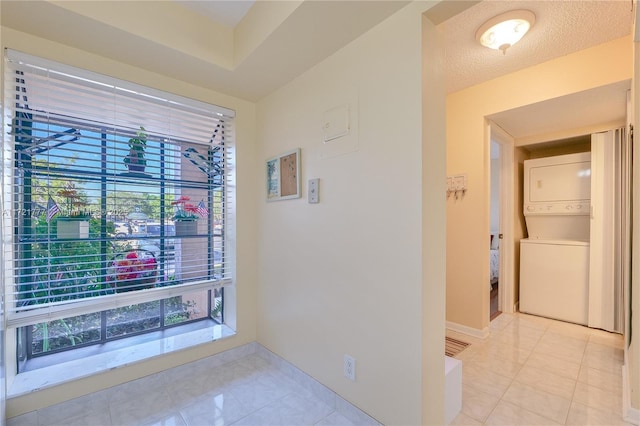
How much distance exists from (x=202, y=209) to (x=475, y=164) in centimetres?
265

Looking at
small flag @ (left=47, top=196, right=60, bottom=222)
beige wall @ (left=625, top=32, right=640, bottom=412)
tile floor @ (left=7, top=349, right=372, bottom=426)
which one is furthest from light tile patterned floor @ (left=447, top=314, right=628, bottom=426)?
small flag @ (left=47, top=196, right=60, bottom=222)

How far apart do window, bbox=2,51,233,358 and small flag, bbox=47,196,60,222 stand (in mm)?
11

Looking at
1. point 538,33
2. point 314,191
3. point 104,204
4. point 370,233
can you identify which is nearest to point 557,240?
point 538,33

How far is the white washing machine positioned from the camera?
119 inches

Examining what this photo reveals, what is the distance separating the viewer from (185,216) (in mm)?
2209

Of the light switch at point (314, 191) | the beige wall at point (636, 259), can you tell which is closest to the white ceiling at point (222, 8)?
the light switch at point (314, 191)

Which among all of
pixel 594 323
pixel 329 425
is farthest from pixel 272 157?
pixel 594 323

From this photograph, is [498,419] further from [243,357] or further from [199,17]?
[199,17]

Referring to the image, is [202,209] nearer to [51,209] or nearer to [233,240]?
[233,240]

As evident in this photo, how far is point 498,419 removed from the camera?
5.37 ft

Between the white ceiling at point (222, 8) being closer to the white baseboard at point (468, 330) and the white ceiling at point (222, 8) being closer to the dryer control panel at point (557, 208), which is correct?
the white baseboard at point (468, 330)

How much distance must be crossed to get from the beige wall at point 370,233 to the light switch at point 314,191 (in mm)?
32

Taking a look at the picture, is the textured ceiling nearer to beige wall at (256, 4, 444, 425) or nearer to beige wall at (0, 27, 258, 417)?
beige wall at (256, 4, 444, 425)

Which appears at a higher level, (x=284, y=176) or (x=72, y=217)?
(x=284, y=176)
